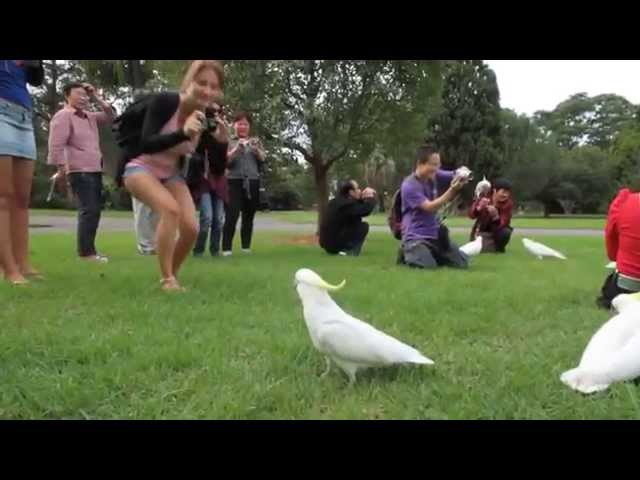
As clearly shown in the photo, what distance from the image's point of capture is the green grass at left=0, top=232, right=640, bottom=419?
184 cm

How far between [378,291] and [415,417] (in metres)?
2.22

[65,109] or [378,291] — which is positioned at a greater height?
[65,109]

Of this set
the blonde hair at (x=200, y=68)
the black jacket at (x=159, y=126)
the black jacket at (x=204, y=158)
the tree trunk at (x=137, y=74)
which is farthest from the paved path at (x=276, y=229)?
the blonde hair at (x=200, y=68)

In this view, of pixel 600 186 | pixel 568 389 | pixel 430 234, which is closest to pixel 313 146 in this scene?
pixel 430 234

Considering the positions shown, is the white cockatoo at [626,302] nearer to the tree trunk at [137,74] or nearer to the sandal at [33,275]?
Answer: the sandal at [33,275]

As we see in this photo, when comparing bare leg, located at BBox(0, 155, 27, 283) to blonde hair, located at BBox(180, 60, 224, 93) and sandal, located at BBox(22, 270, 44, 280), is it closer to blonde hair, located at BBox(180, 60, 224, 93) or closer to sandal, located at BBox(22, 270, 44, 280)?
sandal, located at BBox(22, 270, 44, 280)

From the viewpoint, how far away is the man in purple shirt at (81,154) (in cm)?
551

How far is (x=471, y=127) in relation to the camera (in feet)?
106

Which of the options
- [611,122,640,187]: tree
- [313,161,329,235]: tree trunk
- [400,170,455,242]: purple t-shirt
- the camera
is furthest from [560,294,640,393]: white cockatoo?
[611,122,640,187]: tree

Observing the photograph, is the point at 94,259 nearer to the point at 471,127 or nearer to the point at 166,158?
the point at 166,158

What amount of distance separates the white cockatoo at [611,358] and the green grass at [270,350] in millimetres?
47

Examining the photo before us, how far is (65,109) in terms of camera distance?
562 centimetres

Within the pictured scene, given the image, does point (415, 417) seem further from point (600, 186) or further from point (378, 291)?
point (600, 186)

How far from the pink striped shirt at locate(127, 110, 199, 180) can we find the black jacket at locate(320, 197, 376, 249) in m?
3.70
